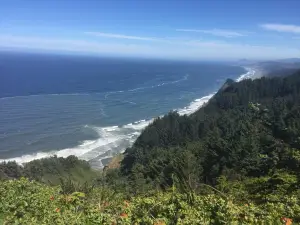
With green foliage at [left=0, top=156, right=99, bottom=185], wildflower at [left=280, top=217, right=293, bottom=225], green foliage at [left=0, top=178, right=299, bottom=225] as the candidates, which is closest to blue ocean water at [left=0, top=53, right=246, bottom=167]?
green foliage at [left=0, top=156, right=99, bottom=185]

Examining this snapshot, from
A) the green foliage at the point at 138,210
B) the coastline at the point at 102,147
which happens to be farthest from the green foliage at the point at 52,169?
the green foliage at the point at 138,210

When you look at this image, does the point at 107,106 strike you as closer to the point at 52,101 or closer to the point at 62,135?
the point at 52,101

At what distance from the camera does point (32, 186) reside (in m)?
7.96

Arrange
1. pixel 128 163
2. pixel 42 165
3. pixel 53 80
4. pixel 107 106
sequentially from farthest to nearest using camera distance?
pixel 53 80 → pixel 107 106 → pixel 128 163 → pixel 42 165

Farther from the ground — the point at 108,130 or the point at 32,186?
the point at 32,186

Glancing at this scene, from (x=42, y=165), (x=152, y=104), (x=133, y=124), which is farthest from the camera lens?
(x=152, y=104)

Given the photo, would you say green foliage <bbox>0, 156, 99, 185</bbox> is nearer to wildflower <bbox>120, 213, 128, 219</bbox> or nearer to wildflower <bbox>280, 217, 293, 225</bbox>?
wildflower <bbox>120, 213, 128, 219</bbox>

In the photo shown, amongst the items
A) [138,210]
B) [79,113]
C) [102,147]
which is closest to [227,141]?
[102,147]

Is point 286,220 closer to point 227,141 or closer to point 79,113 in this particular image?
point 227,141

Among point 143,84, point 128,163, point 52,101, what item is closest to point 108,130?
point 128,163

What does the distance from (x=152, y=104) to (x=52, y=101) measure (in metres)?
24.2

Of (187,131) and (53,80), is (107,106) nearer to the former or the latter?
(187,131)

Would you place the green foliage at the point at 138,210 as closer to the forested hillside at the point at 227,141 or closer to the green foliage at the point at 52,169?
the forested hillside at the point at 227,141

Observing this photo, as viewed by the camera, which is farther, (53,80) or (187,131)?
(53,80)
